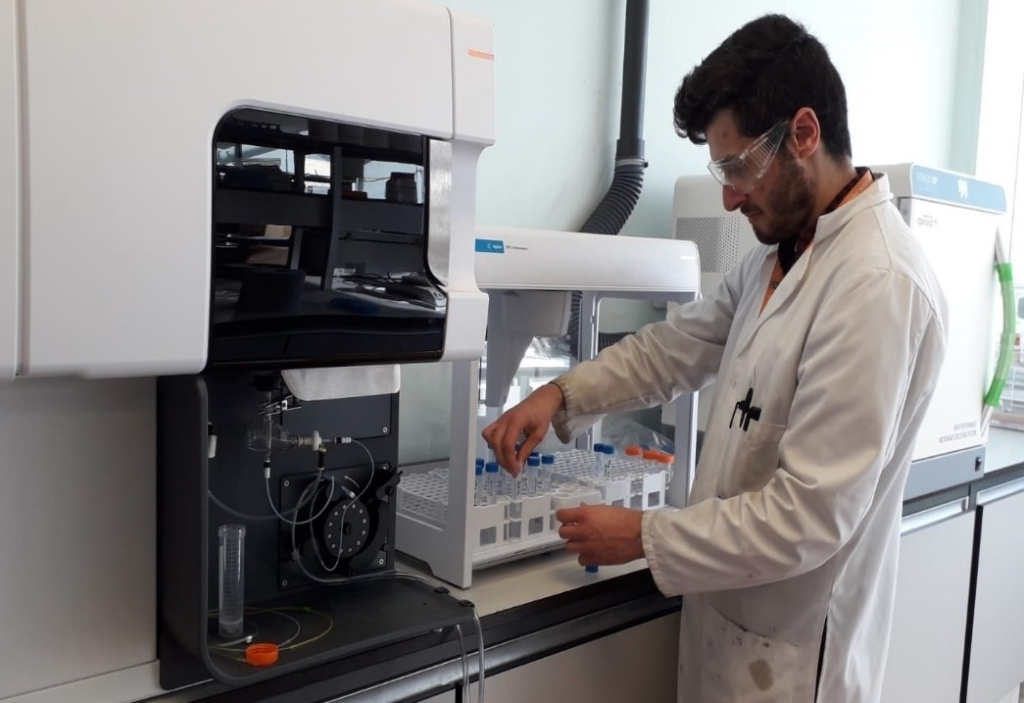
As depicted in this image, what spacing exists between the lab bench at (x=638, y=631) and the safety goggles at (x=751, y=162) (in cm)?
61

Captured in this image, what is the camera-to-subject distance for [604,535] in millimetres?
1108

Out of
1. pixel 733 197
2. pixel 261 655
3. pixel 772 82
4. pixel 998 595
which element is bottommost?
pixel 998 595

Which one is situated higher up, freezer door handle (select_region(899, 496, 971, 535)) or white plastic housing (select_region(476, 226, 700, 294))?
white plastic housing (select_region(476, 226, 700, 294))

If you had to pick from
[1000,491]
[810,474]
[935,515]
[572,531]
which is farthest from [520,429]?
[1000,491]

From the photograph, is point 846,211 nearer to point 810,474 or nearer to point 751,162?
point 751,162

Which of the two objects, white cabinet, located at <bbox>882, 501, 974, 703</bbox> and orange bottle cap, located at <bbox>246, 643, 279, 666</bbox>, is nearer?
orange bottle cap, located at <bbox>246, 643, 279, 666</bbox>

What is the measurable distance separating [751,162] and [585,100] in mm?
863

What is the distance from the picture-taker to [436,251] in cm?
92

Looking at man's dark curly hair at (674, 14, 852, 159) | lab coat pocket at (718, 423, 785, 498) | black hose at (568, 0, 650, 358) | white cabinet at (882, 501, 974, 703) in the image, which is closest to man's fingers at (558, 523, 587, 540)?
lab coat pocket at (718, 423, 785, 498)

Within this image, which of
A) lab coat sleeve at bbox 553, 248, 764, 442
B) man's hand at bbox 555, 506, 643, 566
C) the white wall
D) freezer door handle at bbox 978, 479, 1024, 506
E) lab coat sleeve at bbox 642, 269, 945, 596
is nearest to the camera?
lab coat sleeve at bbox 642, 269, 945, 596

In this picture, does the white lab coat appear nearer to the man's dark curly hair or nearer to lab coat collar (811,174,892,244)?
lab coat collar (811,174,892,244)

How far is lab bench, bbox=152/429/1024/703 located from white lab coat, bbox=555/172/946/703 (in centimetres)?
10

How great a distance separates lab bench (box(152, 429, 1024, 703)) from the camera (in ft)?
3.26

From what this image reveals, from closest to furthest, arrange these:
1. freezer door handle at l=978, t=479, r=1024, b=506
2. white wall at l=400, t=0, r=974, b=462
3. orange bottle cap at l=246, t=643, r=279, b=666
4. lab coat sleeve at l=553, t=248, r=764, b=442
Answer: orange bottle cap at l=246, t=643, r=279, b=666 → lab coat sleeve at l=553, t=248, r=764, b=442 → white wall at l=400, t=0, r=974, b=462 → freezer door handle at l=978, t=479, r=1024, b=506
